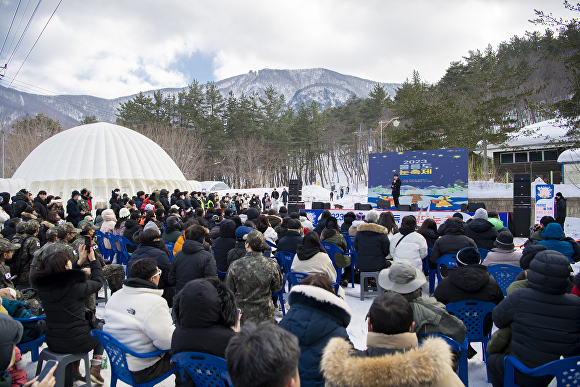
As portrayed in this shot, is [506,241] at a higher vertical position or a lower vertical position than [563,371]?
higher

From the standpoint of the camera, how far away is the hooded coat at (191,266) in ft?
12.5

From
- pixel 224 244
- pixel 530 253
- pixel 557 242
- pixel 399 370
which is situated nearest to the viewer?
pixel 399 370

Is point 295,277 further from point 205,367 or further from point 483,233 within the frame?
point 483,233

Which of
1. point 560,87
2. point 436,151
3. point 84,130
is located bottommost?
point 436,151

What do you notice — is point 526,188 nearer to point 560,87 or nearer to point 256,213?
point 256,213

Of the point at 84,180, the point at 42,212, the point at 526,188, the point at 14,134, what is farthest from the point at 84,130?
the point at 526,188

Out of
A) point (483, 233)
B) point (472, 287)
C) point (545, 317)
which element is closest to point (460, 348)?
point (545, 317)

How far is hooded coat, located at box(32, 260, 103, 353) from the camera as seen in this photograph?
2.66 m

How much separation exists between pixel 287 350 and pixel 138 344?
1.71 m

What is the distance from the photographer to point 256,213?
23.1 ft

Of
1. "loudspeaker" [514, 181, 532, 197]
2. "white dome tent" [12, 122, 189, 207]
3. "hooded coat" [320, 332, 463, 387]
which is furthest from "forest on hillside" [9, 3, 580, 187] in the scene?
"hooded coat" [320, 332, 463, 387]

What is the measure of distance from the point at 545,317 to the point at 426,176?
614 inches

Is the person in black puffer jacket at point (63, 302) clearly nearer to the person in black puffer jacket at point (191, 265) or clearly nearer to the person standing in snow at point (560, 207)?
the person in black puffer jacket at point (191, 265)

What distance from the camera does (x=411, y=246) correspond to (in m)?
4.84
